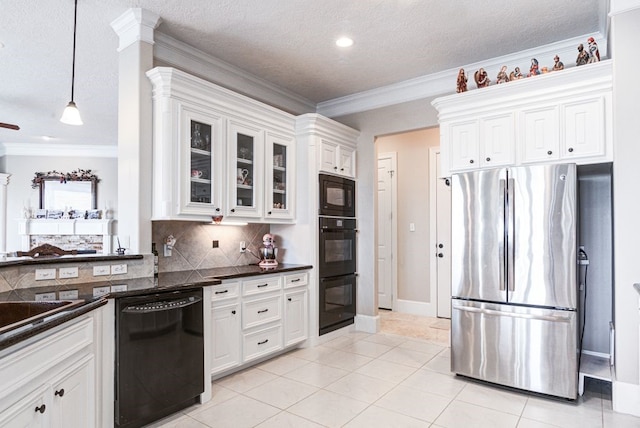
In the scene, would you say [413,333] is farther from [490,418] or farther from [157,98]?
[157,98]

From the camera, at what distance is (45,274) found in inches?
97.2

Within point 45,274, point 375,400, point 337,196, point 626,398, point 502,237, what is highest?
point 337,196

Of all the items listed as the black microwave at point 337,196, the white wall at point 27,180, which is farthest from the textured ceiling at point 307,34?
the white wall at point 27,180

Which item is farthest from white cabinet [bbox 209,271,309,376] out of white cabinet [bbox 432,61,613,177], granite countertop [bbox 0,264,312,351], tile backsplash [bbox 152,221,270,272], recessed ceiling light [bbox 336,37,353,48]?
recessed ceiling light [bbox 336,37,353,48]

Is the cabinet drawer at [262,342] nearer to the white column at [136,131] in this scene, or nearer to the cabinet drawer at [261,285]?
the cabinet drawer at [261,285]

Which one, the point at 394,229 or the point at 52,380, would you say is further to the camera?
the point at 394,229

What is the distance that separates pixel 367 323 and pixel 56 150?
7213 mm

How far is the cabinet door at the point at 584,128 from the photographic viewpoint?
276 cm

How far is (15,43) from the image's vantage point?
3.44 m

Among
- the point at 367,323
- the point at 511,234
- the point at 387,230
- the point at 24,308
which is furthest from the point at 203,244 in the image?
the point at 387,230

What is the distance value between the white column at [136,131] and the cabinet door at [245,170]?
0.72 metres

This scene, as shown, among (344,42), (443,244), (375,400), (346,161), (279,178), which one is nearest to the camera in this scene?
(375,400)

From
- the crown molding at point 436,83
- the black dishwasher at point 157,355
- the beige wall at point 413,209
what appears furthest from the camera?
the beige wall at point 413,209

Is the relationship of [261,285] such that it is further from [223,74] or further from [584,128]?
[584,128]
